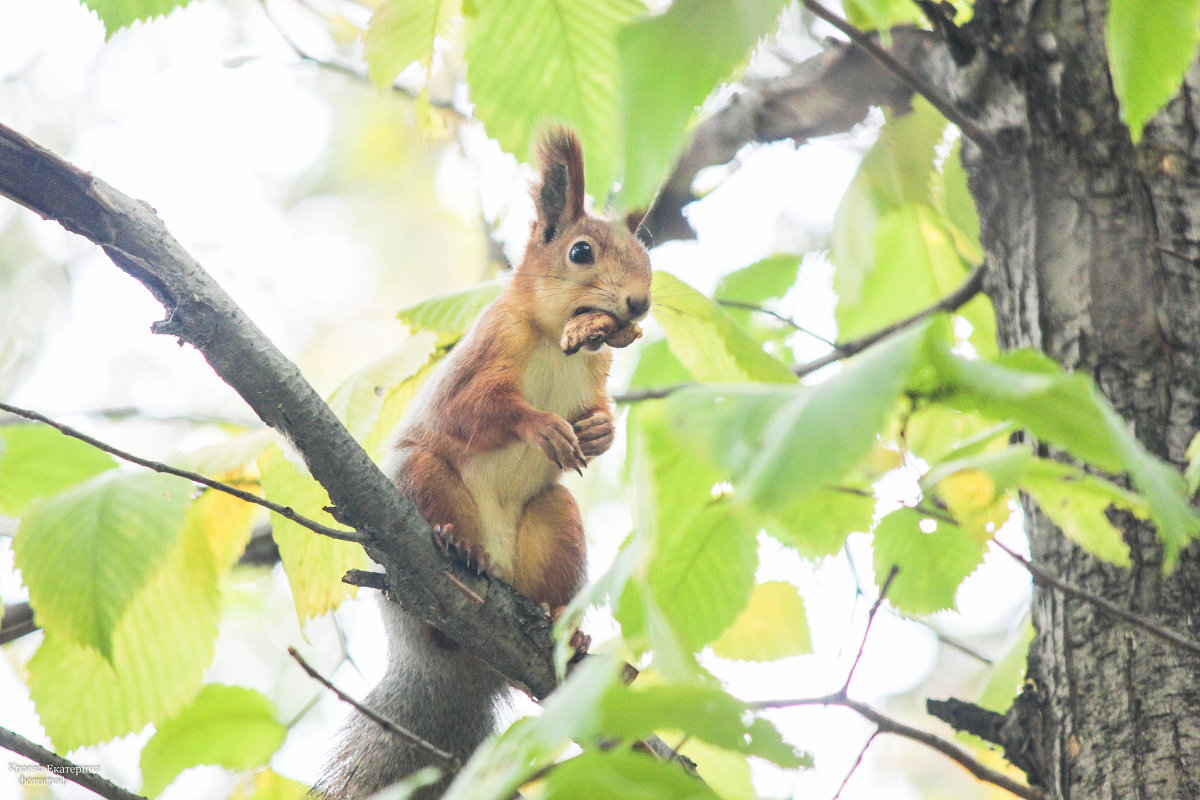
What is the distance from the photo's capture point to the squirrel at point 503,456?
2.04m

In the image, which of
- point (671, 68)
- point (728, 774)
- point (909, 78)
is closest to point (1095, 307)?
point (909, 78)

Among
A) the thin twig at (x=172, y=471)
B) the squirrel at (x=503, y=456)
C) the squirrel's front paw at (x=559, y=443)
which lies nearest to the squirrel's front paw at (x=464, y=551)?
the squirrel at (x=503, y=456)

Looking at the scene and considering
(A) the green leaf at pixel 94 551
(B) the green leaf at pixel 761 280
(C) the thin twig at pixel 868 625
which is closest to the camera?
(C) the thin twig at pixel 868 625

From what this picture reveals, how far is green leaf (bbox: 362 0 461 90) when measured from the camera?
1.43 metres

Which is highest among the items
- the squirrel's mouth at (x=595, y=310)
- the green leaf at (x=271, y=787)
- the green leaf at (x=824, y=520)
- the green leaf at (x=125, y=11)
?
the squirrel's mouth at (x=595, y=310)

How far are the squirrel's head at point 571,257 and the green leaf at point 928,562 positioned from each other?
1.05 metres

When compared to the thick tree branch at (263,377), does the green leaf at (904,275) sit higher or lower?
higher

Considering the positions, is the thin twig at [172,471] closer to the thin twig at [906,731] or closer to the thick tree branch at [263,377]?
the thick tree branch at [263,377]

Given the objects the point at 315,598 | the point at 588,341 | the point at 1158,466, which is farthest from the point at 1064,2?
the point at 315,598

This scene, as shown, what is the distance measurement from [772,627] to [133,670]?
1.23 metres

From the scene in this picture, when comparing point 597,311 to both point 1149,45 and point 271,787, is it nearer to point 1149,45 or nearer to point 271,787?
point 271,787

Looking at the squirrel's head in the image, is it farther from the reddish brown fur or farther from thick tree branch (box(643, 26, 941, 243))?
thick tree branch (box(643, 26, 941, 243))

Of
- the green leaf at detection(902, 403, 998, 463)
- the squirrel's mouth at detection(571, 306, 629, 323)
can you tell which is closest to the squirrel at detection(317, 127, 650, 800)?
the squirrel's mouth at detection(571, 306, 629, 323)

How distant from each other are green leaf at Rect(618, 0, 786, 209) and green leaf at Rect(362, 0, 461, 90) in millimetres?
819
